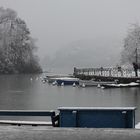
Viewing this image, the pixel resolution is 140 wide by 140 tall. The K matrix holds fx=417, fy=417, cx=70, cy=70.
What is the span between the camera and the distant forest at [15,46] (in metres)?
116

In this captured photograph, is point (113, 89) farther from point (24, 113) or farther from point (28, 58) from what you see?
point (28, 58)

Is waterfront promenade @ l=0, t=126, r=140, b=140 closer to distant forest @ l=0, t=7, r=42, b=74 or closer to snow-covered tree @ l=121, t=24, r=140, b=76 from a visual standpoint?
snow-covered tree @ l=121, t=24, r=140, b=76

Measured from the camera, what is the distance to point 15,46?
4636 inches

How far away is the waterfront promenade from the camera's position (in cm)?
1043

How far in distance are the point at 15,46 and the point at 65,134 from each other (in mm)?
108269

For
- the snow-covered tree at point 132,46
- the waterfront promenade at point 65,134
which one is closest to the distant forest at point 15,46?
the snow-covered tree at point 132,46

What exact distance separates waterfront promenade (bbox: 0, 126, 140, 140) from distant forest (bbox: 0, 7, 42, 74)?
10443 centimetres

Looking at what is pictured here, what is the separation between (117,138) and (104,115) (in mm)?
3196

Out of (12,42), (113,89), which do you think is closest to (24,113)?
(113,89)

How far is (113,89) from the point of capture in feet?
198

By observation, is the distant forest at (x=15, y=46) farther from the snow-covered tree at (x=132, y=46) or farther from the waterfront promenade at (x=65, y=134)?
the waterfront promenade at (x=65, y=134)

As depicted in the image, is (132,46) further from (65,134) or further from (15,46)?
(65,134)

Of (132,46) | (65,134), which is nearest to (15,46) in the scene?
(132,46)

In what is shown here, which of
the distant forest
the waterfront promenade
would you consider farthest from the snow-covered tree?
the waterfront promenade
